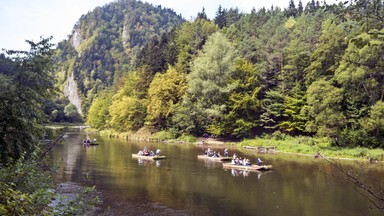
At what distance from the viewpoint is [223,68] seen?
191 ft

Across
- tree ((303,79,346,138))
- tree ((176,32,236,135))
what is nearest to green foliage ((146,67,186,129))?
tree ((176,32,236,135))

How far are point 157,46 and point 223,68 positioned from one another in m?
30.0

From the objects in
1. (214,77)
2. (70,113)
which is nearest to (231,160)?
(214,77)

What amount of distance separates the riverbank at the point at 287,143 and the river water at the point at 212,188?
332cm

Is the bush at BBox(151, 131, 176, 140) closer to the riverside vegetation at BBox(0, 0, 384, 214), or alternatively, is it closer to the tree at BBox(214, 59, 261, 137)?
the riverside vegetation at BBox(0, 0, 384, 214)

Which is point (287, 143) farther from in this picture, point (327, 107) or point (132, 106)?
point (132, 106)

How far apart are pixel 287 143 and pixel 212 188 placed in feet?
84.1

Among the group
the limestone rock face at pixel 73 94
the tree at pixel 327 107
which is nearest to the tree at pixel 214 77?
the tree at pixel 327 107

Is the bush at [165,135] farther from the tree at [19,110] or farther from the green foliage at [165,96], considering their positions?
the tree at [19,110]

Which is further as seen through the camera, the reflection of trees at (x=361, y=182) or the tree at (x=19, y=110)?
the tree at (x=19, y=110)

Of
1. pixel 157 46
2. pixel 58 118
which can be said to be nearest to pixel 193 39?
pixel 157 46

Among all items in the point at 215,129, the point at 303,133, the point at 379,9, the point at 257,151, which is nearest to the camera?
the point at 379,9

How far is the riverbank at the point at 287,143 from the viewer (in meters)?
37.5

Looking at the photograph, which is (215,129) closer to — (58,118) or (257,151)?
(257,151)
